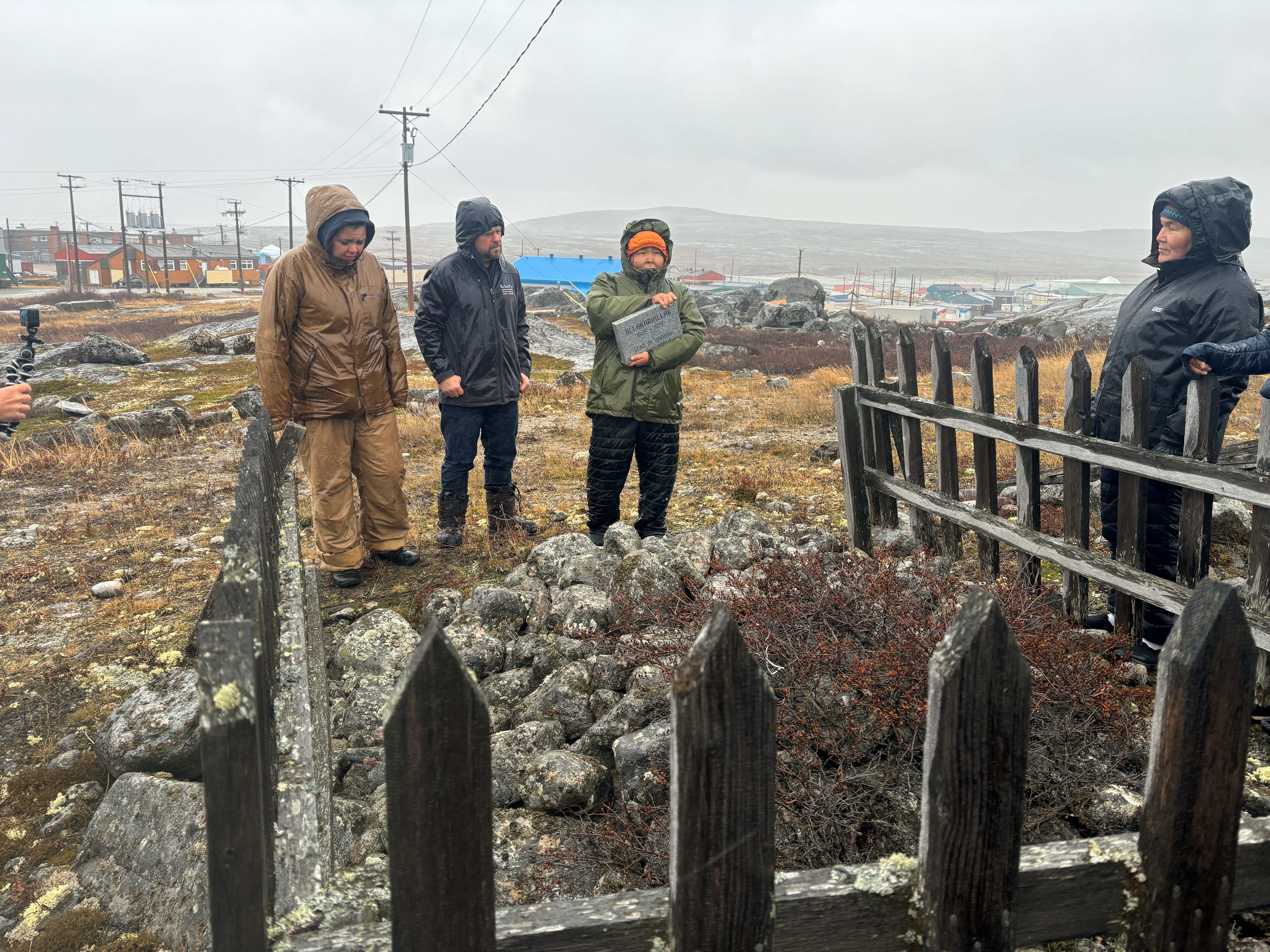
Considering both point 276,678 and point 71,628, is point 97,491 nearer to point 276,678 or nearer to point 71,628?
point 71,628

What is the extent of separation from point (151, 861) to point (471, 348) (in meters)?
3.48

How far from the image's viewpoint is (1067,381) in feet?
11.6

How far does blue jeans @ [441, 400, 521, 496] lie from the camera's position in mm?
5496

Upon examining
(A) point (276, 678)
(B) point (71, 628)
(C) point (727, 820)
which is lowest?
(B) point (71, 628)

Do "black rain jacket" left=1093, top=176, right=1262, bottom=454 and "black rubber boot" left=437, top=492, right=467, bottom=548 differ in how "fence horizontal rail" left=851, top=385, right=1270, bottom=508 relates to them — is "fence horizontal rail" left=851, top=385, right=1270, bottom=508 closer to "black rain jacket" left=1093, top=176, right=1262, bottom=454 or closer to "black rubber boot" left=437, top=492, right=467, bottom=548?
"black rain jacket" left=1093, top=176, right=1262, bottom=454

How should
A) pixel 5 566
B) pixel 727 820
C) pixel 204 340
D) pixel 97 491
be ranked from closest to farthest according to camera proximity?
pixel 727 820 < pixel 5 566 < pixel 97 491 < pixel 204 340

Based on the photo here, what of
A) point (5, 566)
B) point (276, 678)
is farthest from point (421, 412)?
point (276, 678)

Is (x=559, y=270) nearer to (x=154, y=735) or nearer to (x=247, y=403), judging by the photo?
(x=247, y=403)

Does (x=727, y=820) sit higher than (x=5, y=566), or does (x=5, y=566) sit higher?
(x=727, y=820)

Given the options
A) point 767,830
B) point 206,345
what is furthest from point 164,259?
point 767,830

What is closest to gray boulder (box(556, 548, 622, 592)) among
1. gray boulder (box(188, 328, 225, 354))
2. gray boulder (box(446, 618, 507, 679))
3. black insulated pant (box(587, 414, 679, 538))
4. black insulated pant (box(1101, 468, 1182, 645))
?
gray boulder (box(446, 618, 507, 679))

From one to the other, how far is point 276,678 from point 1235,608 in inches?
68.6

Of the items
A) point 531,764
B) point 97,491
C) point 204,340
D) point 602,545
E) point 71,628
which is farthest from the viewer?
point 204,340

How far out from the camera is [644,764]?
2.56 metres
